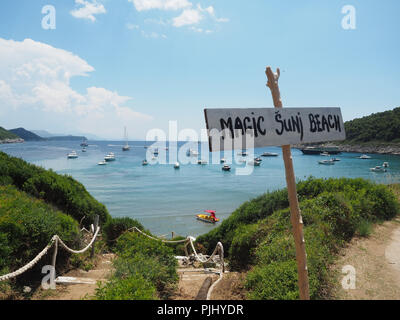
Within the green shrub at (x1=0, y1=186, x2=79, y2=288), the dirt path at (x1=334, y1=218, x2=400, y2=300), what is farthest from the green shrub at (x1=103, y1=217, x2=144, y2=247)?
the dirt path at (x1=334, y1=218, x2=400, y2=300)

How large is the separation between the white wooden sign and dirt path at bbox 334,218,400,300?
9.66 feet

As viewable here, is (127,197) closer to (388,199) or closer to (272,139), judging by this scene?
(388,199)

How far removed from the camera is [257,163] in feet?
266

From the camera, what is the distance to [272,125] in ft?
6.93

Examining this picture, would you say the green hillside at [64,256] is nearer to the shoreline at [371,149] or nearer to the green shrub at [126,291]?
the green shrub at [126,291]

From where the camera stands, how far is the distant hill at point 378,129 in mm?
85350

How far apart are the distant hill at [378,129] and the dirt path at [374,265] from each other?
322 feet

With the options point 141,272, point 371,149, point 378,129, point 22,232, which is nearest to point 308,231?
point 141,272

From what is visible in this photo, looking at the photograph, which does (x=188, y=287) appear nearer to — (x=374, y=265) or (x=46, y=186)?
(x=374, y=265)

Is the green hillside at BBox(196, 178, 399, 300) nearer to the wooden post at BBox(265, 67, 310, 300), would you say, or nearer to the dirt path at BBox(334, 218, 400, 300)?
the dirt path at BBox(334, 218, 400, 300)

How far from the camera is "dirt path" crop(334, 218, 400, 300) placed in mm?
3984

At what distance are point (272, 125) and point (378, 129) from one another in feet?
366

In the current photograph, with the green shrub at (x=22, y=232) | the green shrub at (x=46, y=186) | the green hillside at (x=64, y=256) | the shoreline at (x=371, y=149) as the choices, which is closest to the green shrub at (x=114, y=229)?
the green shrub at (x=46, y=186)

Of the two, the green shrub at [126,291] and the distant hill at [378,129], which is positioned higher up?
the distant hill at [378,129]
